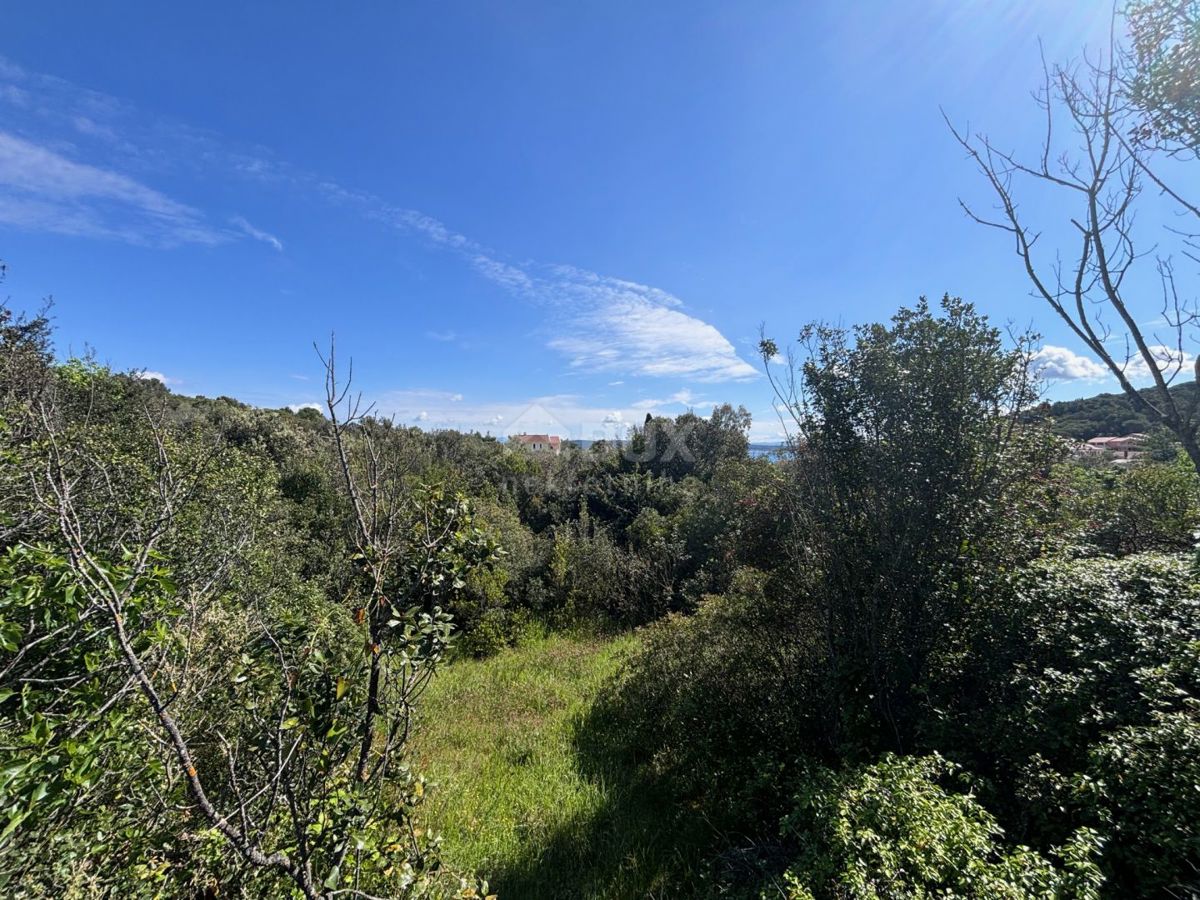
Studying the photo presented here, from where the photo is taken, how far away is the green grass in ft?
12.4

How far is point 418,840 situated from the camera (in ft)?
6.74

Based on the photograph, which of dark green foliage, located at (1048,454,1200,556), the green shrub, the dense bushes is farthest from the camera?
dark green foliage, located at (1048,454,1200,556)

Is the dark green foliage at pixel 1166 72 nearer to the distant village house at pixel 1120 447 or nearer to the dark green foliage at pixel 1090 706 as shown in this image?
the dark green foliage at pixel 1090 706

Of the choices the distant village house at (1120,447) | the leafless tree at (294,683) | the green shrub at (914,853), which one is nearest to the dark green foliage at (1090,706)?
the green shrub at (914,853)

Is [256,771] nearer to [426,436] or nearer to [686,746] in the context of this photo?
[686,746]

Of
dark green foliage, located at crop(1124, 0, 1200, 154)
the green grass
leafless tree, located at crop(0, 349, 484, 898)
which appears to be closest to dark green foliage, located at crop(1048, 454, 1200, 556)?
dark green foliage, located at crop(1124, 0, 1200, 154)

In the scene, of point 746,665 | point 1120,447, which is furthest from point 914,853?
point 1120,447

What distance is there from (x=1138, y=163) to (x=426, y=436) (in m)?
21.1

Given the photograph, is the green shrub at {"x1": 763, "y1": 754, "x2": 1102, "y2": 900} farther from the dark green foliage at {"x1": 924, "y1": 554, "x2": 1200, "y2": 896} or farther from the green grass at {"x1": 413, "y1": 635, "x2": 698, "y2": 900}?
the green grass at {"x1": 413, "y1": 635, "x2": 698, "y2": 900}

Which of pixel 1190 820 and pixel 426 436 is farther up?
pixel 426 436

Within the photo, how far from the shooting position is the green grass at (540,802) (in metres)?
3.78

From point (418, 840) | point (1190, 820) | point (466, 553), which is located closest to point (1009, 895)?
point (1190, 820)

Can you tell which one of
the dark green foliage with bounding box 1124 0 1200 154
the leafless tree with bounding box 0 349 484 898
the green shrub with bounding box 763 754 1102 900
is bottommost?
the green shrub with bounding box 763 754 1102 900

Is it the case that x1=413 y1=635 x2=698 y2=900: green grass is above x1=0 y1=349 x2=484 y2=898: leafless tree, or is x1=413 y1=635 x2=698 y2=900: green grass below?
below
